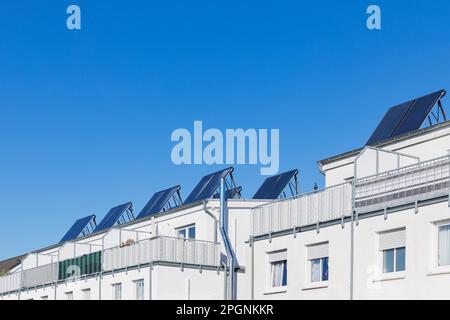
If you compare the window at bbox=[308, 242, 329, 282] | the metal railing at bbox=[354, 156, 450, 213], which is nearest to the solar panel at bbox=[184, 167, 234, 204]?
the window at bbox=[308, 242, 329, 282]

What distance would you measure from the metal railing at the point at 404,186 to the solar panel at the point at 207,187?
1509cm

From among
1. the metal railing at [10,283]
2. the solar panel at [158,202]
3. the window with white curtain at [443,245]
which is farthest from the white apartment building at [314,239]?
the metal railing at [10,283]

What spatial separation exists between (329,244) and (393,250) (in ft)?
9.68

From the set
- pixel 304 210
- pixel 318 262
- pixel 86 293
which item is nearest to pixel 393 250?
pixel 318 262

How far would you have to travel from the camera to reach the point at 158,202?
46.5m

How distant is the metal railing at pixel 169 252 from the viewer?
3506cm

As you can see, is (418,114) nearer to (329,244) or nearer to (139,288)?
(329,244)

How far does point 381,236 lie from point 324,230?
2.76m

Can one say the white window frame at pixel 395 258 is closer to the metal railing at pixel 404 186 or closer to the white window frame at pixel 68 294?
the metal railing at pixel 404 186

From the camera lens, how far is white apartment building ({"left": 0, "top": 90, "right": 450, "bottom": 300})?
23.4 m

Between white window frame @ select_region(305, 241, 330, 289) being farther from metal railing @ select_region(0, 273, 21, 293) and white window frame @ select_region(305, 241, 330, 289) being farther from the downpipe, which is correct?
metal railing @ select_region(0, 273, 21, 293)
